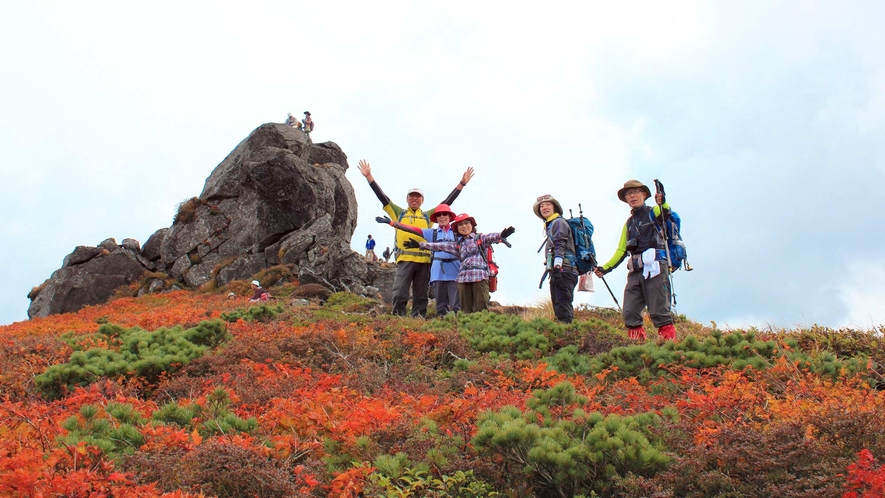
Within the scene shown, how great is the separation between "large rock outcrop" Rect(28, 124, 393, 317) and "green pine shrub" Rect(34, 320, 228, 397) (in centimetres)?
1476

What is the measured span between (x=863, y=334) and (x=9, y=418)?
34.3ft

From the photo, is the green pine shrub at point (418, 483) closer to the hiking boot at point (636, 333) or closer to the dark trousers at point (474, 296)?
the hiking boot at point (636, 333)

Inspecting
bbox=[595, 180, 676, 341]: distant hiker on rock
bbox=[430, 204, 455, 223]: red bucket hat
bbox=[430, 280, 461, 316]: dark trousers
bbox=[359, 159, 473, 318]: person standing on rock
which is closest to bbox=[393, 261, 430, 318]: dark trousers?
bbox=[359, 159, 473, 318]: person standing on rock

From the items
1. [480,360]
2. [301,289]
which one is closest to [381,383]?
[480,360]

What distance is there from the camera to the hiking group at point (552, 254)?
9.90 m

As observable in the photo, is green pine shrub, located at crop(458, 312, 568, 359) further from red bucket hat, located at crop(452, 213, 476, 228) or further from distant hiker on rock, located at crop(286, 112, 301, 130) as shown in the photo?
distant hiker on rock, located at crop(286, 112, 301, 130)

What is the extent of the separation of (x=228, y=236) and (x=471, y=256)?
57.4 ft

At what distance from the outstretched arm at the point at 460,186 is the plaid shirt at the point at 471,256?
5.43 feet

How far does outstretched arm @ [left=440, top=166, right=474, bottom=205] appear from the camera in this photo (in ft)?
47.3

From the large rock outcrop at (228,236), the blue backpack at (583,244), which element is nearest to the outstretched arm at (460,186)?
the blue backpack at (583,244)

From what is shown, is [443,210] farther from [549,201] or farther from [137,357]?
[137,357]

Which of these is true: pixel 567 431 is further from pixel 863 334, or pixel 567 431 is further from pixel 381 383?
pixel 863 334

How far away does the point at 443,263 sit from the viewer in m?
13.4

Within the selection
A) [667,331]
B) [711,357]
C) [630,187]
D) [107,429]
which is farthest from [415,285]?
[107,429]
